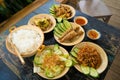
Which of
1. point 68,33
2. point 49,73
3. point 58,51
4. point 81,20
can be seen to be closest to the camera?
point 49,73

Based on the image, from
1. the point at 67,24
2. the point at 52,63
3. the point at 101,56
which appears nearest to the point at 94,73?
the point at 101,56

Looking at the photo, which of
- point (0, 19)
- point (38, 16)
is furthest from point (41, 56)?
point (0, 19)

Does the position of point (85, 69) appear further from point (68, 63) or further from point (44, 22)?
point (44, 22)

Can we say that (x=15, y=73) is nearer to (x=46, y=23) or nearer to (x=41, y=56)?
(x=41, y=56)

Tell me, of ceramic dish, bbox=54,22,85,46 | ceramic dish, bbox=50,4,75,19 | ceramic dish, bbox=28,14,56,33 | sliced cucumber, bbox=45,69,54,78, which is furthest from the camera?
ceramic dish, bbox=50,4,75,19

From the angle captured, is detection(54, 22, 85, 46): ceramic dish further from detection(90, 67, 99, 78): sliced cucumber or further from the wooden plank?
the wooden plank

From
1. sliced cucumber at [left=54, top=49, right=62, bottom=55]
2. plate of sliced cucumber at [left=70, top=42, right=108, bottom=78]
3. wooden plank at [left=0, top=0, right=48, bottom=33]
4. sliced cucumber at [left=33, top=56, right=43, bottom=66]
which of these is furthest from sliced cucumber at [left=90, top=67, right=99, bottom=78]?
wooden plank at [left=0, top=0, right=48, bottom=33]

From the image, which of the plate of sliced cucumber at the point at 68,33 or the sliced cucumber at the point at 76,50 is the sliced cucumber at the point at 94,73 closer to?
the sliced cucumber at the point at 76,50
